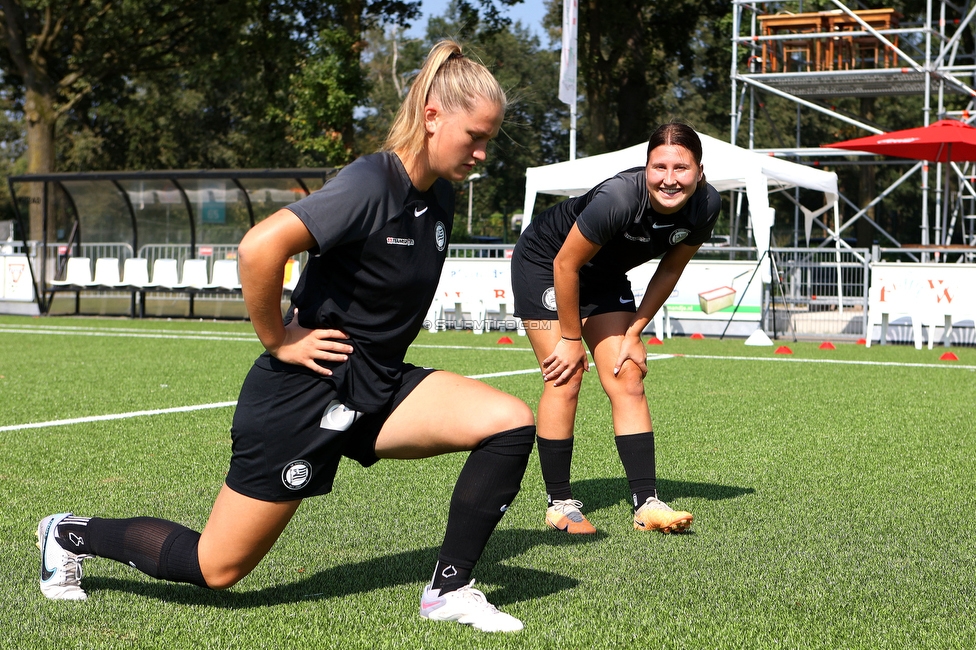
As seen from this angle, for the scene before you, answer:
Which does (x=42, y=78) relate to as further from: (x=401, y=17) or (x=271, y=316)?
(x=271, y=316)

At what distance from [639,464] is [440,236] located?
1.88 metres

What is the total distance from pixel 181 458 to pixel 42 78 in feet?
84.5

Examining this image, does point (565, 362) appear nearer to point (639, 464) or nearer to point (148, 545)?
point (639, 464)

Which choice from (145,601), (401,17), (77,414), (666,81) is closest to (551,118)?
(666,81)

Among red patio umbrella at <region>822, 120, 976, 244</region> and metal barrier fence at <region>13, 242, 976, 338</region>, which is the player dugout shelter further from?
red patio umbrella at <region>822, 120, 976, 244</region>

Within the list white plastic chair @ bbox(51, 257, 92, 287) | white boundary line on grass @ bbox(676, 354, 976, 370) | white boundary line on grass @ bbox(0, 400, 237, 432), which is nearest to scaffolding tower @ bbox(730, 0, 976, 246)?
white boundary line on grass @ bbox(676, 354, 976, 370)

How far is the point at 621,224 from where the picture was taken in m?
4.50

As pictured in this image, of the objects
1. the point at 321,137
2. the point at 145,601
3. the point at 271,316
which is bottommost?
the point at 145,601

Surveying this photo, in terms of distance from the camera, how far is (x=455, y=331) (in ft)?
61.8

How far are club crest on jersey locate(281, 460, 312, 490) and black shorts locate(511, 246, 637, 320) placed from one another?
1.88 meters

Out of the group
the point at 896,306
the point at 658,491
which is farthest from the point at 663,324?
the point at 658,491

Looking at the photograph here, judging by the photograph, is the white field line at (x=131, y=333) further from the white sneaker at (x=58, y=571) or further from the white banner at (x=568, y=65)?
the white sneaker at (x=58, y=571)

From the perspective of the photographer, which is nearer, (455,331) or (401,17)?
(455,331)

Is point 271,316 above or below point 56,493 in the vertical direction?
above
